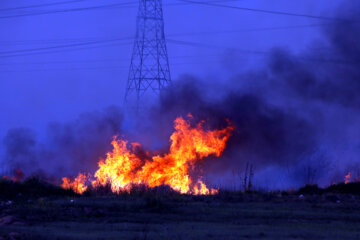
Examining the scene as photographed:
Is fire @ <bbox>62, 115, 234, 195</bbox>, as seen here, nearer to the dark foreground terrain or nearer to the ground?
the dark foreground terrain

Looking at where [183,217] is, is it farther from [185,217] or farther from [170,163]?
[170,163]

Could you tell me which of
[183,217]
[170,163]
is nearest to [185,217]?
[183,217]

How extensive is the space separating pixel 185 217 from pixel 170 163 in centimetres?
965

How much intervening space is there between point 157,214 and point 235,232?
201 inches

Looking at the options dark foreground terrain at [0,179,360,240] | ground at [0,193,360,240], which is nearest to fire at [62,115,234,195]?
dark foreground terrain at [0,179,360,240]

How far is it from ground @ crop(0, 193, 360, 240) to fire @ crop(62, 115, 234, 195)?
11.3 feet

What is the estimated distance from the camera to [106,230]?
17750 mm

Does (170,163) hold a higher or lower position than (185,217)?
higher

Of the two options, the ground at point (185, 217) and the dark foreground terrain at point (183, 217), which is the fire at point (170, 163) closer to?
the dark foreground terrain at point (183, 217)

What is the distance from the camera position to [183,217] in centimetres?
2081

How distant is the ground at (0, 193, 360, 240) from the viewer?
55.0ft

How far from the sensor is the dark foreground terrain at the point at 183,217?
16812mm

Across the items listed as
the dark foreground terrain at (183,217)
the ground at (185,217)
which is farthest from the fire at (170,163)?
the ground at (185,217)

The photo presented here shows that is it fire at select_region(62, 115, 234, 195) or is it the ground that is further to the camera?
fire at select_region(62, 115, 234, 195)
